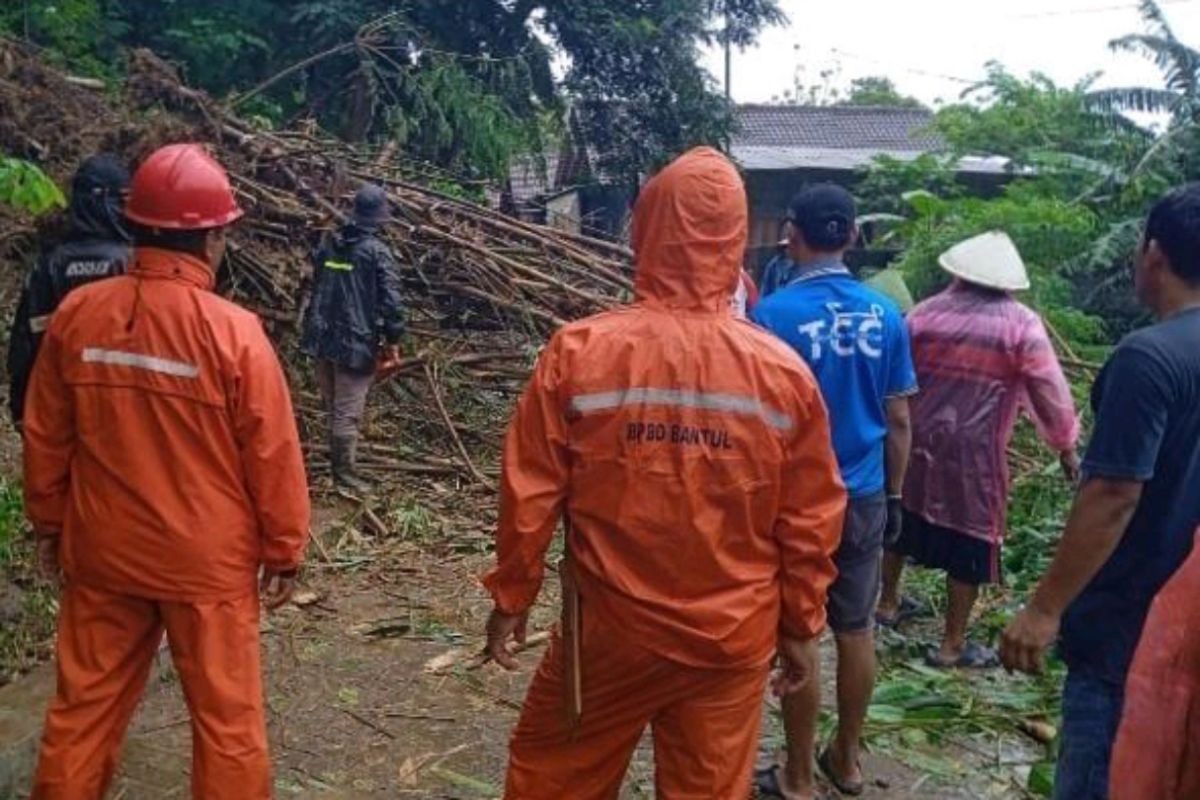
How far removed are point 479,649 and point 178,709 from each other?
54.1 inches

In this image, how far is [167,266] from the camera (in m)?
3.29

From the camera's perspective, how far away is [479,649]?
223 inches

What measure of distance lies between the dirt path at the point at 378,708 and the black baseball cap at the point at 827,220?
1.87 meters

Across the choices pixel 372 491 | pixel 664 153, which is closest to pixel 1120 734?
pixel 372 491

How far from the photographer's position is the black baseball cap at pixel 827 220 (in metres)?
4.05

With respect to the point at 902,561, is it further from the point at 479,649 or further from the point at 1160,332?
the point at 1160,332

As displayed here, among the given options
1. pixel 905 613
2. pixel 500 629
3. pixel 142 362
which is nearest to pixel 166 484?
pixel 142 362

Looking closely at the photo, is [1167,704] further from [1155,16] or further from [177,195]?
[1155,16]

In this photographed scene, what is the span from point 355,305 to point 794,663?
4809mm

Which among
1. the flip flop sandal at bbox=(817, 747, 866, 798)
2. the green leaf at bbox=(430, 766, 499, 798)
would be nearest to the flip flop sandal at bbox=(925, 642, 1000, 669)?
the flip flop sandal at bbox=(817, 747, 866, 798)

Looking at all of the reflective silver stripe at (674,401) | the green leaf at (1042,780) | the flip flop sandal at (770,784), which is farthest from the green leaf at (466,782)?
the reflective silver stripe at (674,401)

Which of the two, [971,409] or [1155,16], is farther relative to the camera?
[1155,16]

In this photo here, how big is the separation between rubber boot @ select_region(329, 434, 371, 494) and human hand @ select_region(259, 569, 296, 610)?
13.5 feet

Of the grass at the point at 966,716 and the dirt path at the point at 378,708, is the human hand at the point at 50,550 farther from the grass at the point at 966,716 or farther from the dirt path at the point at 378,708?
the grass at the point at 966,716
